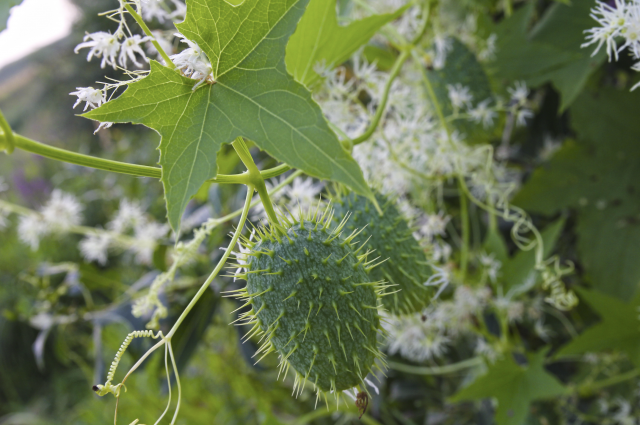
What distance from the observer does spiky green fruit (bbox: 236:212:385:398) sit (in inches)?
19.9

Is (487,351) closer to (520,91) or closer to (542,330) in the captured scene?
(542,330)

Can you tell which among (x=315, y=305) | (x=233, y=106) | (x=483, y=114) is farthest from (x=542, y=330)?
(x=233, y=106)

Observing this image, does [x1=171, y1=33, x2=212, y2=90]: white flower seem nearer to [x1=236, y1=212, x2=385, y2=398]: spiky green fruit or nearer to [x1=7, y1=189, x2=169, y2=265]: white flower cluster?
[x1=236, y1=212, x2=385, y2=398]: spiky green fruit

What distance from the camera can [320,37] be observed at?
0.70 meters

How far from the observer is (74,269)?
1.38 m

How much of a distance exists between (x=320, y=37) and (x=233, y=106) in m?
0.29

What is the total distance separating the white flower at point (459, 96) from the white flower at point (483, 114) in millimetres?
24

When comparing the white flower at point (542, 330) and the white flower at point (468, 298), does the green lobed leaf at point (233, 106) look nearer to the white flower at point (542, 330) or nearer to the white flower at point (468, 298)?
the white flower at point (468, 298)

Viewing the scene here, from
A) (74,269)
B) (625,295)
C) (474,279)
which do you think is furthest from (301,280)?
(74,269)

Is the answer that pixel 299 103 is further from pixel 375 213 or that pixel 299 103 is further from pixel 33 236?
pixel 33 236

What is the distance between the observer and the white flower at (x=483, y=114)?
0.99 meters

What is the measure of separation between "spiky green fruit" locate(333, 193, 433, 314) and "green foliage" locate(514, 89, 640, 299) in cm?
58

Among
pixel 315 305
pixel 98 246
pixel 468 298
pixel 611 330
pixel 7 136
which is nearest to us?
pixel 7 136

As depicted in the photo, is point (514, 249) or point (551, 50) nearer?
point (551, 50)
